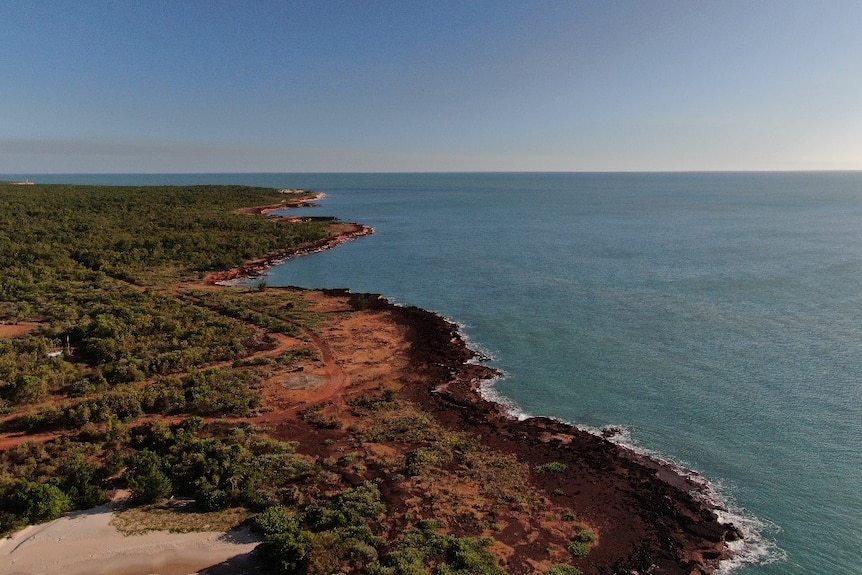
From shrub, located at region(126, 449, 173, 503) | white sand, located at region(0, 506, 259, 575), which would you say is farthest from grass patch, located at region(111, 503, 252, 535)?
shrub, located at region(126, 449, 173, 503)

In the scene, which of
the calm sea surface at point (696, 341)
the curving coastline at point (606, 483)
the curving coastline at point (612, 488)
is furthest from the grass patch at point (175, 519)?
the calm sea surface at point (696, 341)

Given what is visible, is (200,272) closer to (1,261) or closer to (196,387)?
(1,261)

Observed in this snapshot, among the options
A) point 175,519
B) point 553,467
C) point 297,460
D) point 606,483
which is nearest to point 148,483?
point 175,519

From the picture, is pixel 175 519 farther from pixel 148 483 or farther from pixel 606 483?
pixel 606 483

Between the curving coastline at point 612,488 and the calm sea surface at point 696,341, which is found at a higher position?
the calm sea surface at point 696,341

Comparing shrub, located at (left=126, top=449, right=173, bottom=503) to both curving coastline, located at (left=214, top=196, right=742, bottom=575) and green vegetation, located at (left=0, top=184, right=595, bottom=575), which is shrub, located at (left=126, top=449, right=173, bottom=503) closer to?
green vegetation, located at (left=0, top=184, right=595, bottom=575)

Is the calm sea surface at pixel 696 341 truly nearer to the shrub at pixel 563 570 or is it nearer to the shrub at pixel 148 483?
the shrub at pixel 563 570

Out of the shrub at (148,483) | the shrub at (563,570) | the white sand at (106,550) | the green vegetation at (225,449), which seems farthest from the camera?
the shrub at (148,483)
